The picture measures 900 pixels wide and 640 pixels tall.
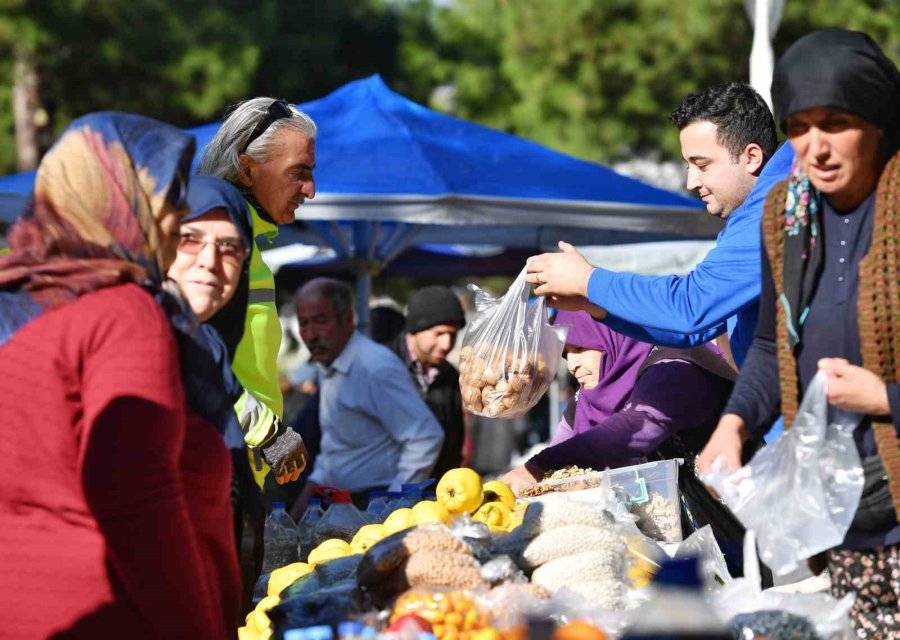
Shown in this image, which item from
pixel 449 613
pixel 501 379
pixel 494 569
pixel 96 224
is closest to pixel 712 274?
pixel 501 379

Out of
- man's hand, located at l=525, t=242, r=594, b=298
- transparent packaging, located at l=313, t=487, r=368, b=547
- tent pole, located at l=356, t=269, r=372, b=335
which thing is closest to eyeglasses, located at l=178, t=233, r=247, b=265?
man's hand, located at l=525, t=242, r=594, b=298

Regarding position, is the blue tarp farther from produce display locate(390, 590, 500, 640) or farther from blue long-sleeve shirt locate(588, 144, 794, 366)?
produce display locate(390, 590, 500, 640)

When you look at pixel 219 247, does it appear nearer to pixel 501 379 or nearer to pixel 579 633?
pixel 579 633

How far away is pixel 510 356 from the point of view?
3822mm

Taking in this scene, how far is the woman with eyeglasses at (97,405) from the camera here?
2.04 metres

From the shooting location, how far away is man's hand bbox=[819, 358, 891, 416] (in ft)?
7.51

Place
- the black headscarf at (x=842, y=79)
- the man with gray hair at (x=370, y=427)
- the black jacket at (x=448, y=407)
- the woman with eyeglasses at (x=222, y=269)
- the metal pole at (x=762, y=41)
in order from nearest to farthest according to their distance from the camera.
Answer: the black headscarf at (x=842, y=79)
the woman with eyeglasses at (x=222, y=269)
the man with gray hair at (x=370, y=427)
the black jacket at (x=448, y=407)
the metal pole at (x=762, y=41)

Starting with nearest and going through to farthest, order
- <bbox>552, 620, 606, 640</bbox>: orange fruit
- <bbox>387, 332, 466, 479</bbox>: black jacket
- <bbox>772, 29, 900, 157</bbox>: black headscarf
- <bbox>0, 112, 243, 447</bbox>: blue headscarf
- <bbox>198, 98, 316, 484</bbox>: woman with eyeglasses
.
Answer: <bbox>552, 620, 606, 640</bbox>: orange fruit < <bbox>0, 112, 243, 447</bbox>: blue headscarf < <bbox>772, 29, 900, 157</bbox>: black headscarf < <bbox>198, 98, 316, 484</bbox>: woman with eyeglasses < <bbox>387, 332, 466, 479</bbox>: black jacket

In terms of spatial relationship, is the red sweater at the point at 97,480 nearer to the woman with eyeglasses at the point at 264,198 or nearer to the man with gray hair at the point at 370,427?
the woman with eyeglasses at the point at 264,198

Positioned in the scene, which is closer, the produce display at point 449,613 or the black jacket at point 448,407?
the produce display at point 449,613

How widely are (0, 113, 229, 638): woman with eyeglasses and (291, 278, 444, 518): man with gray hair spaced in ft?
11.2

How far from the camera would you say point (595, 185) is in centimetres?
694

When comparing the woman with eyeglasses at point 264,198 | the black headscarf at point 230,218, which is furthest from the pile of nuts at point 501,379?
the black headscarf at point 230,218

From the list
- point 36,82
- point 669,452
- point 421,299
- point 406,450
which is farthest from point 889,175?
point 36,82
